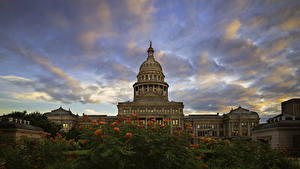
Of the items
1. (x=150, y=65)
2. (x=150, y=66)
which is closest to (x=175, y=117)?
(x=150, y=66)

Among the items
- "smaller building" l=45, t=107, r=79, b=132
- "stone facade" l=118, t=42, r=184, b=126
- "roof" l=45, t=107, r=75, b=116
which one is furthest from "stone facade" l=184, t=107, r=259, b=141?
"roof" l=45, t=107, r=75, b=116

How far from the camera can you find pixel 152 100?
120 metres

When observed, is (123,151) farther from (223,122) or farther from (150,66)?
(150,66)

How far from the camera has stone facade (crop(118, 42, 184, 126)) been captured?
11406 cm

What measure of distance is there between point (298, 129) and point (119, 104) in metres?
85.3

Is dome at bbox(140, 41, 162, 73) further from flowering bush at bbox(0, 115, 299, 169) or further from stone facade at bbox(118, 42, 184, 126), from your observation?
flowering bush at bbox(0, 115, 299, 169)

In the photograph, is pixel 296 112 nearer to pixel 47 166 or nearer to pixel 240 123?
pixel 47 166

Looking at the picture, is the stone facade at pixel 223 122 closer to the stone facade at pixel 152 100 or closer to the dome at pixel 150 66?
the stone facade at pixel 152 100

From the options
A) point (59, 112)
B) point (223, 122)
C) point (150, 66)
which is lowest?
point (223, 122)

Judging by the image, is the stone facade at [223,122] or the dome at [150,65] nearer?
the stone facade at [223,122]

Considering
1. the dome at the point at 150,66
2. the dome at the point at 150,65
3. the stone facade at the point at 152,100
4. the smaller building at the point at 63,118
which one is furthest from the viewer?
the dome at the point at 150,65

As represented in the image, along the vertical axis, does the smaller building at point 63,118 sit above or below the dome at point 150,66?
below

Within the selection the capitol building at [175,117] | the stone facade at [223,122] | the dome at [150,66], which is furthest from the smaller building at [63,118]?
the stone facade at [223,122]

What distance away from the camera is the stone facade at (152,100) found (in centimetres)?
11406
